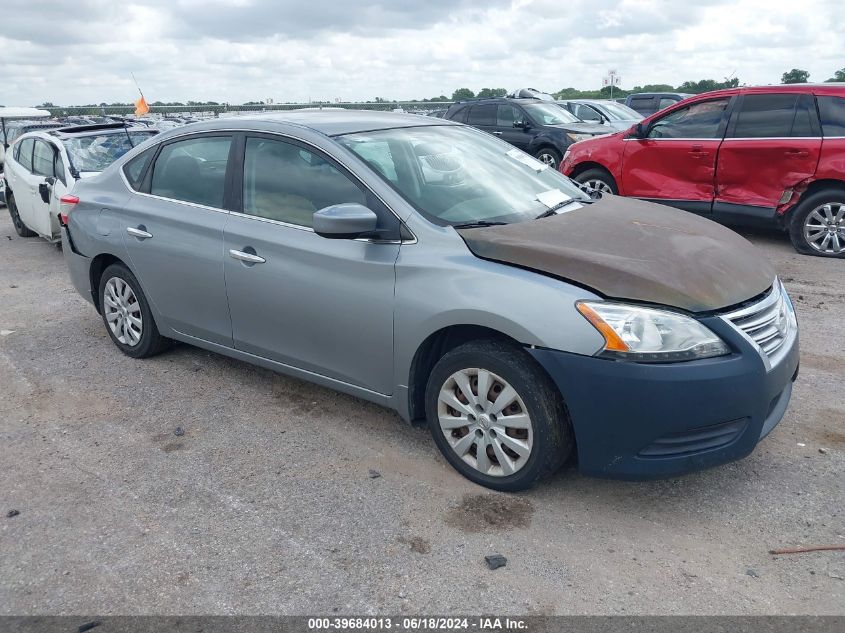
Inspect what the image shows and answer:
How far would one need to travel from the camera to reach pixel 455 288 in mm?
3416

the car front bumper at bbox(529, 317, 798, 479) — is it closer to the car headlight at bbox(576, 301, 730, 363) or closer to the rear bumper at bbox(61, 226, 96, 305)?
the car headlight at bbox(576, 301, 730, 363)

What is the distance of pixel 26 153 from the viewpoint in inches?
397

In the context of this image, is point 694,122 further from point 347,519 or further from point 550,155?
point 347,519

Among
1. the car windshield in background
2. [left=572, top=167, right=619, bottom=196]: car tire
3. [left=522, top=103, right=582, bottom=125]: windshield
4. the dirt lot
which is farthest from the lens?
[left=522, top=103, right=582, bottom=125]: windshield

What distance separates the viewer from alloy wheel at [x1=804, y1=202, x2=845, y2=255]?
796cm

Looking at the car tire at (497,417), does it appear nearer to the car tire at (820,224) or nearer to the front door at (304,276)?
the front door at (304,276)

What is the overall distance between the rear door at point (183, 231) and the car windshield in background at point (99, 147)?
438cm

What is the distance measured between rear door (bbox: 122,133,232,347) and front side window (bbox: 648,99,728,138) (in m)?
6.33

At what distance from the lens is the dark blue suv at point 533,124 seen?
558 inches

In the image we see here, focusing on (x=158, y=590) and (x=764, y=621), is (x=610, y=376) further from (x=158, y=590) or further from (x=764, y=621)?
(x=158, y=590)

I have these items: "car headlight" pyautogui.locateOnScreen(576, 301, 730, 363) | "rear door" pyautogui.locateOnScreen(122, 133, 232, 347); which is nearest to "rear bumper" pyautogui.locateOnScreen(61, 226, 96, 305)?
"rear door" pyautogui.locateOnScreen(122, 133, 232, 347)

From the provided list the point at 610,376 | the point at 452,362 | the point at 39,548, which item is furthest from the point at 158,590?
the point at 610,376

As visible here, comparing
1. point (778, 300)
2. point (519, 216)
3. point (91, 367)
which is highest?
point (519, 216)

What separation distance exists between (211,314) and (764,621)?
3.30 metres
